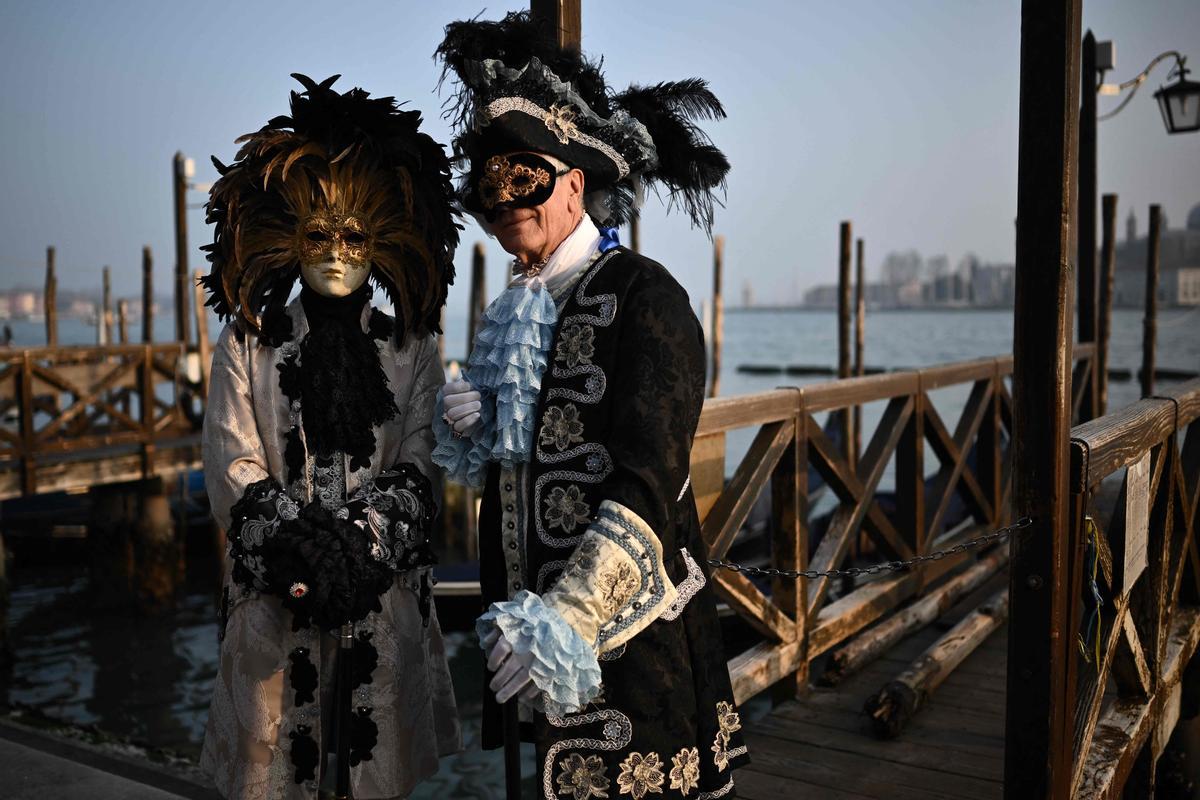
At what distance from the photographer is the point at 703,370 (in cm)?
182

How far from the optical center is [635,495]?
1678 millimetres

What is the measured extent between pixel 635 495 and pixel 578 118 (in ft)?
2.33

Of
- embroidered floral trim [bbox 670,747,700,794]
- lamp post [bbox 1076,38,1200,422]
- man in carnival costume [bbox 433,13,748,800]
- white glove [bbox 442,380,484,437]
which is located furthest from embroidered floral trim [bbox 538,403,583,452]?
lamp post [bbox 1076,38,1200,422]

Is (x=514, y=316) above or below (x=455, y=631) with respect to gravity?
above

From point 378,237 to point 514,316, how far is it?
1.36ft

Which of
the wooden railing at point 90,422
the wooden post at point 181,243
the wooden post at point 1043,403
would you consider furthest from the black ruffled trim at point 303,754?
the wooden post at point 181,243

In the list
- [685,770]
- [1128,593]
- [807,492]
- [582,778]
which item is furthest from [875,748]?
[582,778]

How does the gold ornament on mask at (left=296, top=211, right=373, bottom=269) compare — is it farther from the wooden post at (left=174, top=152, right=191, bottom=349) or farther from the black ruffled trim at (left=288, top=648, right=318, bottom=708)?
the wooden post at (left=174, top=152, right=191, bottom=349)

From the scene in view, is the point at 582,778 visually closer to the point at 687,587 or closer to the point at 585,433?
the point at 687,587

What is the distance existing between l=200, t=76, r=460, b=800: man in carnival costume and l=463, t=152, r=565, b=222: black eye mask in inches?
10.5

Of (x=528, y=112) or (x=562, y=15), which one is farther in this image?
(x=562, y=15)

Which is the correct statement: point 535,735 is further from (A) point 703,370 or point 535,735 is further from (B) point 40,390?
(B) point 40,390

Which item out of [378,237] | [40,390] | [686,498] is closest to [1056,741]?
[686,498]

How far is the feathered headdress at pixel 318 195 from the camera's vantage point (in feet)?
6.63
